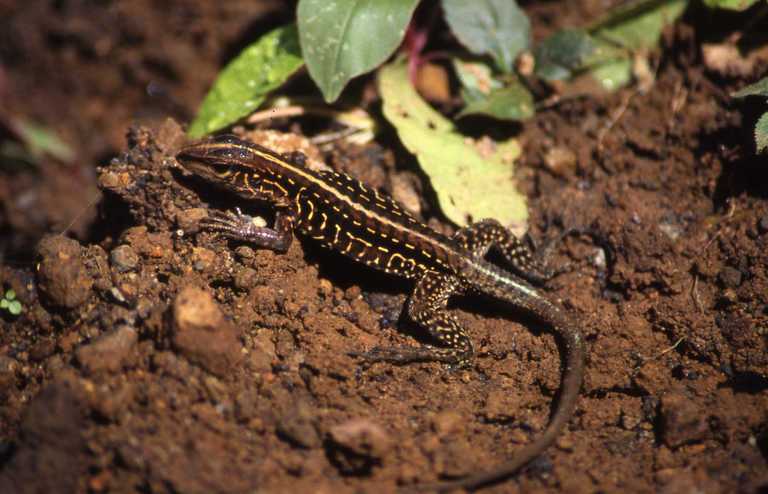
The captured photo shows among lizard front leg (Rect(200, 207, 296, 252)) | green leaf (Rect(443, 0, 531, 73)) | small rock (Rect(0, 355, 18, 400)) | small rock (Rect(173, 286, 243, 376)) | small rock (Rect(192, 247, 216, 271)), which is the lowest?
small rock (Rect(0, 355, 18, 400))

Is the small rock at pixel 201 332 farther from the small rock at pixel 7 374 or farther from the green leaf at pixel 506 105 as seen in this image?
the green leaf at pixel 506 105

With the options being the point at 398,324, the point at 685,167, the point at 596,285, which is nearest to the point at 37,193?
the point at 398,324

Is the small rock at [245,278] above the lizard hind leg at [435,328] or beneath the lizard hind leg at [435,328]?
beneath

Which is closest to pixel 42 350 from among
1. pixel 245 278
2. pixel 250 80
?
pixel 245 278

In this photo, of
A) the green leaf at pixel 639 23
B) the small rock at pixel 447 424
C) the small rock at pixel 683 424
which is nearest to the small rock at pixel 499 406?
the small rock at pixel 447 424

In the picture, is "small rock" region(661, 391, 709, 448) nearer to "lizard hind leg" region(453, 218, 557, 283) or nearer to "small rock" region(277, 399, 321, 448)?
"lizard hind leg" region(453, 218, 557, 283)

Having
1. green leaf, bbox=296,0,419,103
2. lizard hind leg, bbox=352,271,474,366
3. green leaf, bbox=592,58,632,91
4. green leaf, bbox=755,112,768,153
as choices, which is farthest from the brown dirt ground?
green leaf, bbox=296,0,419,103
